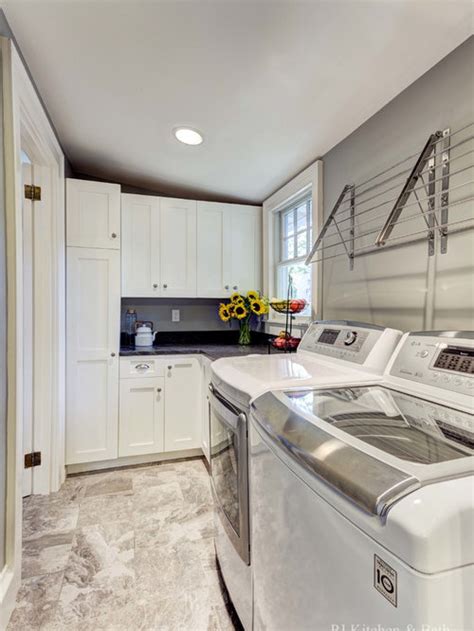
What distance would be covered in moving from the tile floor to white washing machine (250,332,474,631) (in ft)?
1.88

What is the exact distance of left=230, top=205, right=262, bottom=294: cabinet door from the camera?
9.76 feet

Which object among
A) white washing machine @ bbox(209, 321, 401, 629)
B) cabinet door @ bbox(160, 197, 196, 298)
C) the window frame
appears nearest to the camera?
white washing machine @ bbox(209, 321, 401, 629)

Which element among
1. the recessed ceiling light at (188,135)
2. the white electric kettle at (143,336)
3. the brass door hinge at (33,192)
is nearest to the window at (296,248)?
the recessed ceiling light at (188,135)

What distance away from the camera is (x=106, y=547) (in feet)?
5.53

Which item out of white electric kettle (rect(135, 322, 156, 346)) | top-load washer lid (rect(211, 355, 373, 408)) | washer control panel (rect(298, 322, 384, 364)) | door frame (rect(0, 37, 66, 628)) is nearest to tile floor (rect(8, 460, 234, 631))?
door frame (rect(0, 37, 66, 628))

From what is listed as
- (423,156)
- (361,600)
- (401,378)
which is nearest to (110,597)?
(361,600)

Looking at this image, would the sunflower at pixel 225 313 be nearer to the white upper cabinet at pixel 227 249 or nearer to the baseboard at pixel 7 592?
the white upper cabinet at pixel 227 249

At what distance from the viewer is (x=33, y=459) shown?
2119mm

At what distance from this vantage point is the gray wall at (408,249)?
1206mm

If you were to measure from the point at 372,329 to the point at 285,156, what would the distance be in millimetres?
1391

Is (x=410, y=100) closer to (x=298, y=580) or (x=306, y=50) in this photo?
(x=306, y=50)

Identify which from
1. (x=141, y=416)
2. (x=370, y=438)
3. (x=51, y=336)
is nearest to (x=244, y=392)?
(x=370, y=438)

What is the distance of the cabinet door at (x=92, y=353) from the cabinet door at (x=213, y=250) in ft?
2.33

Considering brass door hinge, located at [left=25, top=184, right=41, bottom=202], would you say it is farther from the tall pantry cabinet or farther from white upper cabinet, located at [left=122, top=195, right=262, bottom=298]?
white upper cabinet, located at [left=122, top=195, right=262, bottom=298]
